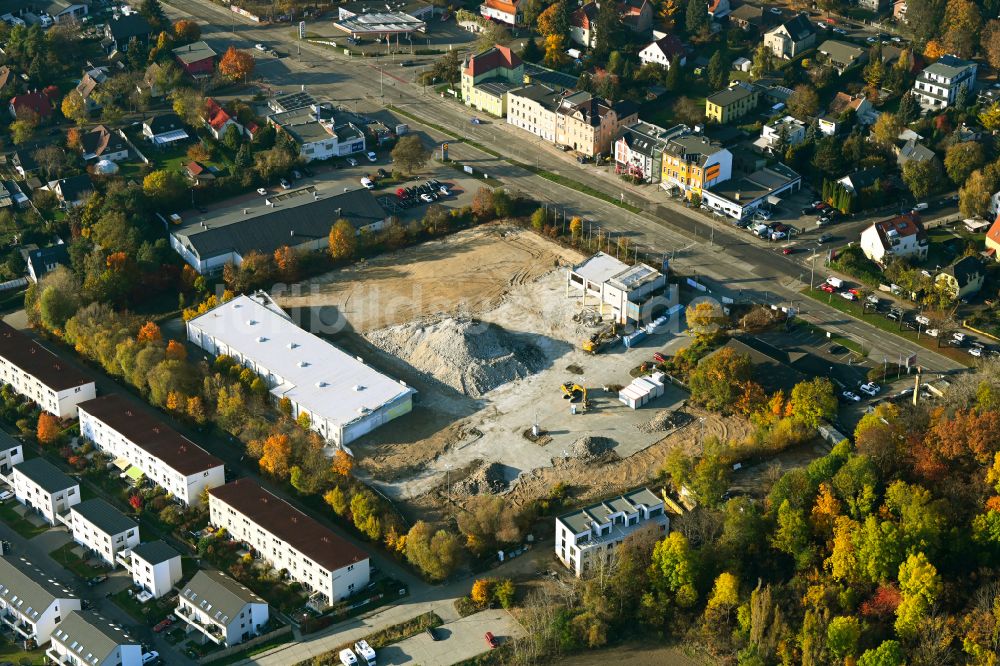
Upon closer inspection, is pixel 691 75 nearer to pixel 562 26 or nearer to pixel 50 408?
pixel 562 26

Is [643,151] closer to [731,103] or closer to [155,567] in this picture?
[731,103]

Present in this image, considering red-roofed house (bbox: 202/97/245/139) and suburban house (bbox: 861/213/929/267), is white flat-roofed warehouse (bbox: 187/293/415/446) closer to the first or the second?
red-roofed house (bbox: 202/97/245/139)

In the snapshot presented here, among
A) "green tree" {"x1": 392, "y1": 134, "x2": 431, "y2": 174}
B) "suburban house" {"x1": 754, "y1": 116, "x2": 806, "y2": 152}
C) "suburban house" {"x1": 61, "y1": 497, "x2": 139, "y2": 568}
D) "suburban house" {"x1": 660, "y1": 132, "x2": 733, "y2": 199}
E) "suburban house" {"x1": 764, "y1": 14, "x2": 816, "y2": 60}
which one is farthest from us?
"suburban house" {"x1": 764, "y1": 14, "x2": 816, "y2": 60}

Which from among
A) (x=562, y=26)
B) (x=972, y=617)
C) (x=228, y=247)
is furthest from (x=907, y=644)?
(x=562, y=26)

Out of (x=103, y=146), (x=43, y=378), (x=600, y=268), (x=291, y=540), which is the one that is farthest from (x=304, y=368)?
(x=103, y=146)

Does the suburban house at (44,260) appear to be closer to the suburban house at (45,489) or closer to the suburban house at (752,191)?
the suburban house at (45,489)

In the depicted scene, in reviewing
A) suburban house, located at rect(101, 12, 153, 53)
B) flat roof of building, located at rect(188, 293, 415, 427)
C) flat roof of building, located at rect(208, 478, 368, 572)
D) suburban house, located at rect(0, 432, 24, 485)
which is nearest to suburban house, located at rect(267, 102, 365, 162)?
suburban house, located at rect(101, 12, 153, 53)
